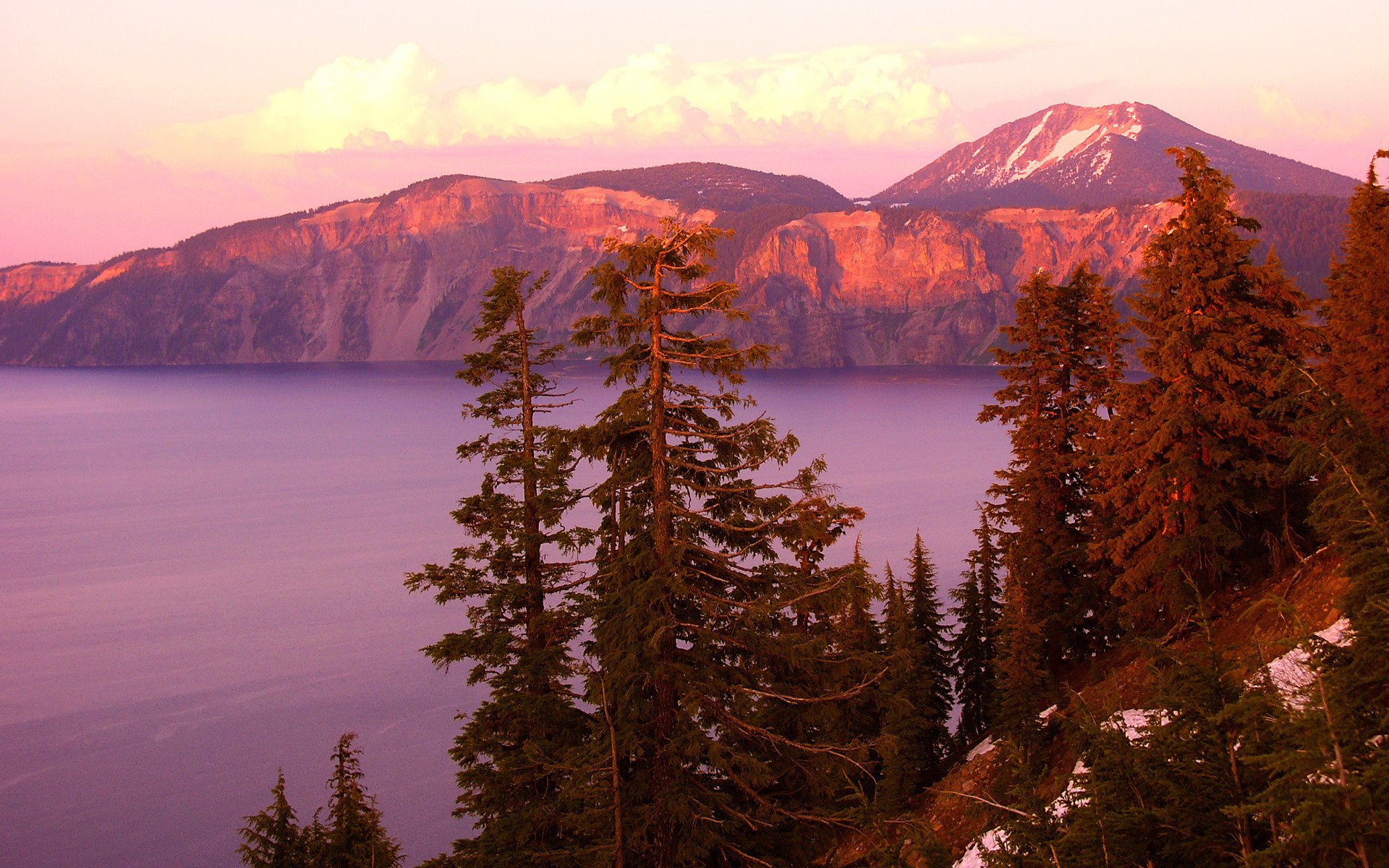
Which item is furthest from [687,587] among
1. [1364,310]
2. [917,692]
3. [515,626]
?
[1364,310]

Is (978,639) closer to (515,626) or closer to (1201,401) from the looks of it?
(1201,401)

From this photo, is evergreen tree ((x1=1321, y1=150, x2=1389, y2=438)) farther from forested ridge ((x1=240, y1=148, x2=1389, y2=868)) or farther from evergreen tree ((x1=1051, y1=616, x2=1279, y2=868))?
evergreen tree ((x1=1051, y1=616, x2=1279, y2=868))

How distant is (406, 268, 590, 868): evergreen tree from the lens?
16.6m

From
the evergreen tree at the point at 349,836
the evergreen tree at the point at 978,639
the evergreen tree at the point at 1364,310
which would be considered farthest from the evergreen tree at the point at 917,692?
the evergreen tree at the point at 349,836

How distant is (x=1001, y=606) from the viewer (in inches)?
1316

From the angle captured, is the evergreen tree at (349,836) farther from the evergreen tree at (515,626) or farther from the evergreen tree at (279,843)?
the evergreen tree at (515,626)

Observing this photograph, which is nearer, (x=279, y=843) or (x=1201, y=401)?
(x=279, y=843)

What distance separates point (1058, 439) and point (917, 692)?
823 cm

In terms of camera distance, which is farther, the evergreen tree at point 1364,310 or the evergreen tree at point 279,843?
A: the evergreen tree at point 1364,310

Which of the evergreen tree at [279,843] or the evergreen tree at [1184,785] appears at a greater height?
the evergreen tree at [1184,785]

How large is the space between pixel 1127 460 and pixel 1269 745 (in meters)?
16.6

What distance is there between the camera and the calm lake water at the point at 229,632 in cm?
4003

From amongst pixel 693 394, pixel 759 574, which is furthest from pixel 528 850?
pixel 693 394

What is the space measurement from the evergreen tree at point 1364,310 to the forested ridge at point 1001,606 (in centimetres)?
9
